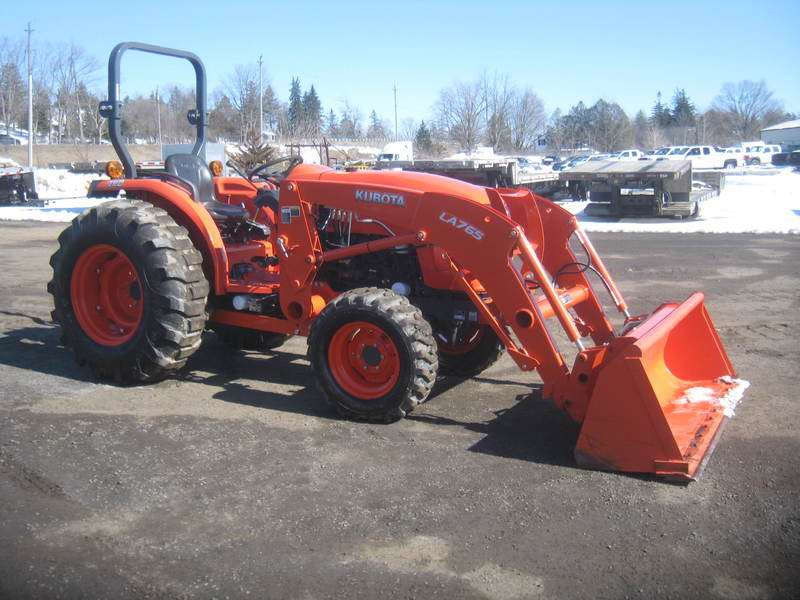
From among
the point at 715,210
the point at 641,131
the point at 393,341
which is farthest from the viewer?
the point at 641,131

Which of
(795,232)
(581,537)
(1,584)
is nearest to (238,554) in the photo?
(1,584)

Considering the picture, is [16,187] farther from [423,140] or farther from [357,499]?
[423,140]

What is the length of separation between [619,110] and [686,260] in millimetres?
68992

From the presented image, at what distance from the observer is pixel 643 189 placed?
20547mm

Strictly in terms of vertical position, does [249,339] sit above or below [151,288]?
below

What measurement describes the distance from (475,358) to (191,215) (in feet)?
8.44

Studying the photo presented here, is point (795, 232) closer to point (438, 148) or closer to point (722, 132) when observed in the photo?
point (438, 148)

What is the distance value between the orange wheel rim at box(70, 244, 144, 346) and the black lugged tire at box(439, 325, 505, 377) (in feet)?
8.31

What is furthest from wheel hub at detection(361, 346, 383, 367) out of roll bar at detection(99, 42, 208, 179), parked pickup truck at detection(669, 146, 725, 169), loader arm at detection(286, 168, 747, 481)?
parked pickup truck at detection(669, 146, 725, 169)

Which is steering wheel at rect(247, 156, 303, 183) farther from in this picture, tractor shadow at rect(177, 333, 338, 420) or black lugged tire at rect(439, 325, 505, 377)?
black lugged tire at rect(439, 325, 505, 377)

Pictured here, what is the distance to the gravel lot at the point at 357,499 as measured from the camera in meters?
3.32

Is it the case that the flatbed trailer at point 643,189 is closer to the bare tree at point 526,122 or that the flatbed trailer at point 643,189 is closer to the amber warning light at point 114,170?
the amber warning light at point 114,170

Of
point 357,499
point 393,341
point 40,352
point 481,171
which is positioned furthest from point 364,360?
point 481,171

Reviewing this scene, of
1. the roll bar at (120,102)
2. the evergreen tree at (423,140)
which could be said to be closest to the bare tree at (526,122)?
the evergreen tree at (423,140)
